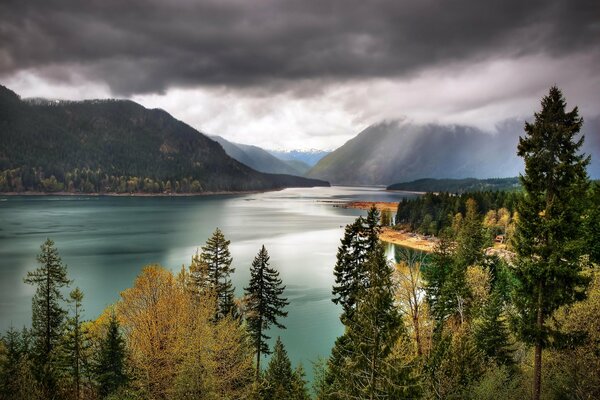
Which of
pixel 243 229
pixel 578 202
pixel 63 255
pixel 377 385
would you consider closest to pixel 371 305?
pixel 377 385

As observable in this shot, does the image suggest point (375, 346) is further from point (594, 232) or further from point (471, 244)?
point (471, 244)

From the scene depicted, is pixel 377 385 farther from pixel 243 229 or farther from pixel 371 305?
pixel 243 229

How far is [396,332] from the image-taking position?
16.8 meters

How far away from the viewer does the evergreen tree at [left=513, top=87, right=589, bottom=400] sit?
56.0 feet

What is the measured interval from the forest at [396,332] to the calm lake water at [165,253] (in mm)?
12765

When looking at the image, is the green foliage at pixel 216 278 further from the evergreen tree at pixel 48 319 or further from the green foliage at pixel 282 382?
the evergreen tree at pixel 48 319

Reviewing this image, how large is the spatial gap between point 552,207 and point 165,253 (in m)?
88.5

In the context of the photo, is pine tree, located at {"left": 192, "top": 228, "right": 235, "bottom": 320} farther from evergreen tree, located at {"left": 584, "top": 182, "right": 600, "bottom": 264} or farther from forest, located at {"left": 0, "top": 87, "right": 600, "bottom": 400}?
evergreen tree, located at {"left": 584, "top": 182, "right": 600, "bottom": 264}

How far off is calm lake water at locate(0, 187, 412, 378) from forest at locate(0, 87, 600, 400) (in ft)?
41.9

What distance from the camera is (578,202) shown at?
17281 millimetres

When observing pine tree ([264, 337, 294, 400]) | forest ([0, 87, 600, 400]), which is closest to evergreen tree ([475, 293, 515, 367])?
forest ([0, 87, 600, 400])

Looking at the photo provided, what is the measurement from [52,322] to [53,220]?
143163 millimetres

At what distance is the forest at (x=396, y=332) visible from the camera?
1720cm

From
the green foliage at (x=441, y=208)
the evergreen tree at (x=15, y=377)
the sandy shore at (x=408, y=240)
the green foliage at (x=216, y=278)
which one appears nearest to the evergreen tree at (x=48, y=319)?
the evergreen tree at (x=15, y=377)
